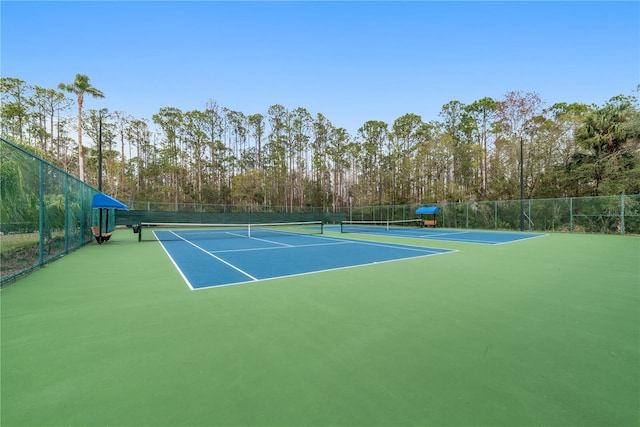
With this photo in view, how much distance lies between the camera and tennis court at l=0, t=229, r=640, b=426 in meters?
1.62

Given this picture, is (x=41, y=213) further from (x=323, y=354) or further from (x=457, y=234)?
(x=457, y=234)

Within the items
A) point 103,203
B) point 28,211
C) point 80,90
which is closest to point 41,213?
point 28,211

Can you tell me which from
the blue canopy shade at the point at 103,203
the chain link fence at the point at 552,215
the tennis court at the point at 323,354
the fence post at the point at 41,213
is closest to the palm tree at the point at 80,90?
the blue canopy shade at the point at 103,203

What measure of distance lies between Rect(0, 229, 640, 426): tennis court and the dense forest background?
1741 cm

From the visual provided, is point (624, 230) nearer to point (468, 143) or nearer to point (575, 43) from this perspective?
point (575, 43)

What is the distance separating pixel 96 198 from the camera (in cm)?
1106

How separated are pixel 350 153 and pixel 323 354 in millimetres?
41606

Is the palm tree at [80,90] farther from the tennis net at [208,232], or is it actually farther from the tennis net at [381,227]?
the tennis net at [381,227]

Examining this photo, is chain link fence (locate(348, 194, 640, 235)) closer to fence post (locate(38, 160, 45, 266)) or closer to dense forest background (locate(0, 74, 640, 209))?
dense forest background (locate(0, 74, 640, 209))

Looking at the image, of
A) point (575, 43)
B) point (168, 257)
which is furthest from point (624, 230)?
point (168, 257)

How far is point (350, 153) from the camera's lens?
42.3 m

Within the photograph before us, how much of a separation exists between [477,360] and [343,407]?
1259 mm

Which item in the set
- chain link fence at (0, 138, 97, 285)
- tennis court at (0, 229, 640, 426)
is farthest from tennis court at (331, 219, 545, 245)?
chain link fence at (0, 138, 97, 285)

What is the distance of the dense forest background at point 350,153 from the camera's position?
20.1 meters
